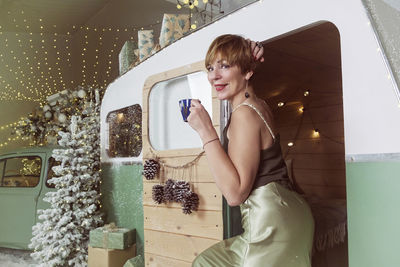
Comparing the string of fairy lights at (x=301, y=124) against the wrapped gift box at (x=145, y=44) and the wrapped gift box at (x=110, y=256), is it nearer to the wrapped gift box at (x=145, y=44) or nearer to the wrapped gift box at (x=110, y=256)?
the wrapped gift box at (x=145, y=44)

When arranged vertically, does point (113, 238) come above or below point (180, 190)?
below

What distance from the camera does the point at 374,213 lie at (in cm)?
156

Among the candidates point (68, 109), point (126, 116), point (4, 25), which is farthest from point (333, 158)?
point (4, 25)

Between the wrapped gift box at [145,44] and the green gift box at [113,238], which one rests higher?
the wrapped gift box at [145,44]

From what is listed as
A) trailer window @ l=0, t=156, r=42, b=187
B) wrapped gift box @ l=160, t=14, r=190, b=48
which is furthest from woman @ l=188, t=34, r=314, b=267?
trailer window @ l=0, t=156, r=42, b=187

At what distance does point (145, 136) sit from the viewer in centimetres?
300

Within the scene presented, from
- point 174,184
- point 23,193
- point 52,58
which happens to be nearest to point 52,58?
point 52,58

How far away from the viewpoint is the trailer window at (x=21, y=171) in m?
4.63

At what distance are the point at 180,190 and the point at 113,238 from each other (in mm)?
1271

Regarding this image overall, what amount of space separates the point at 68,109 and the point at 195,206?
356cm

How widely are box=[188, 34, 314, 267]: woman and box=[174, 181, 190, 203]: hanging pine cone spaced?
0.99 m

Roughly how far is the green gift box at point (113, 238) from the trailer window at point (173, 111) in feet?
3.57

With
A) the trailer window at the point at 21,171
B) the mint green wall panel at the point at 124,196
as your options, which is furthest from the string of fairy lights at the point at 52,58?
the mint green wall panel at the point at 124,196

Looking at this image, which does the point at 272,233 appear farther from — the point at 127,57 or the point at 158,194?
the point at 127,57
